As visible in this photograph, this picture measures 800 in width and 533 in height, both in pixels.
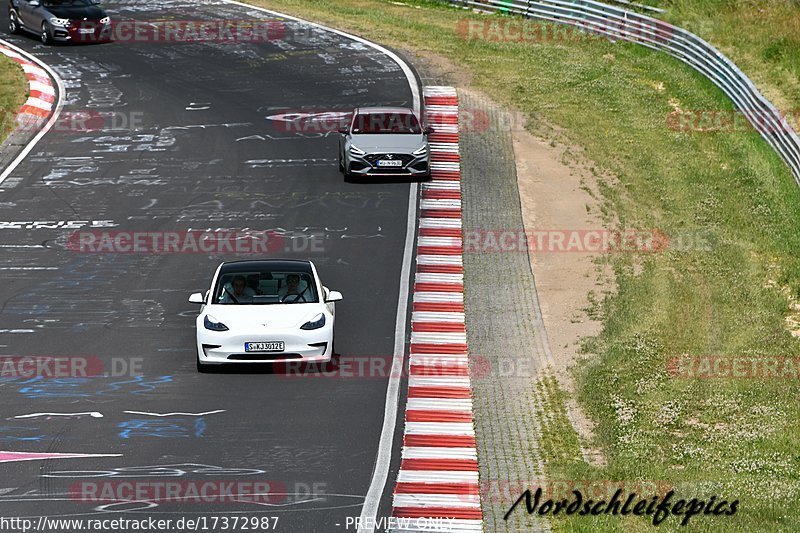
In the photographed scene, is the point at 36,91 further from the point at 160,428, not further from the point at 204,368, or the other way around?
the point at 160,428

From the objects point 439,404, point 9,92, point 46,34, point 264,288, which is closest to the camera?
point 439,404

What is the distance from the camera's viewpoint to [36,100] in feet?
117

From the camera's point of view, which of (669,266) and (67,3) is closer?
(669,266)

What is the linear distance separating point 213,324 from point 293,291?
1.38m

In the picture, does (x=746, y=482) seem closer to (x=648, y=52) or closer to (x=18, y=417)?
(x=18, y=417)

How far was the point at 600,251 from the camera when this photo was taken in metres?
25.5

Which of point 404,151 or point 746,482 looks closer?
point 746,482

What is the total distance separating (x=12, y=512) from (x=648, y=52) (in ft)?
97.8

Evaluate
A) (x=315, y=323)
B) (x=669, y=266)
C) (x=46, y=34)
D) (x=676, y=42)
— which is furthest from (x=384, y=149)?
(x=46, y=34)

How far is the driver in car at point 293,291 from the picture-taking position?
18797 millimetres

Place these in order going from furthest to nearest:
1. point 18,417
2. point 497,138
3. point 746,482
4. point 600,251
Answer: point 497,138, point 600,251, point 18,417, point 746,482

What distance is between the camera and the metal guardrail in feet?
101

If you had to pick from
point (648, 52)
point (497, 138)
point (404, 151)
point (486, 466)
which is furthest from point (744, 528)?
point (648, 52)

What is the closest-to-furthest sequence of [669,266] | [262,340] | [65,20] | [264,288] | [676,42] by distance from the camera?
[262,340] < [264,288] < [669,266] < [676,42] < [65,20]
